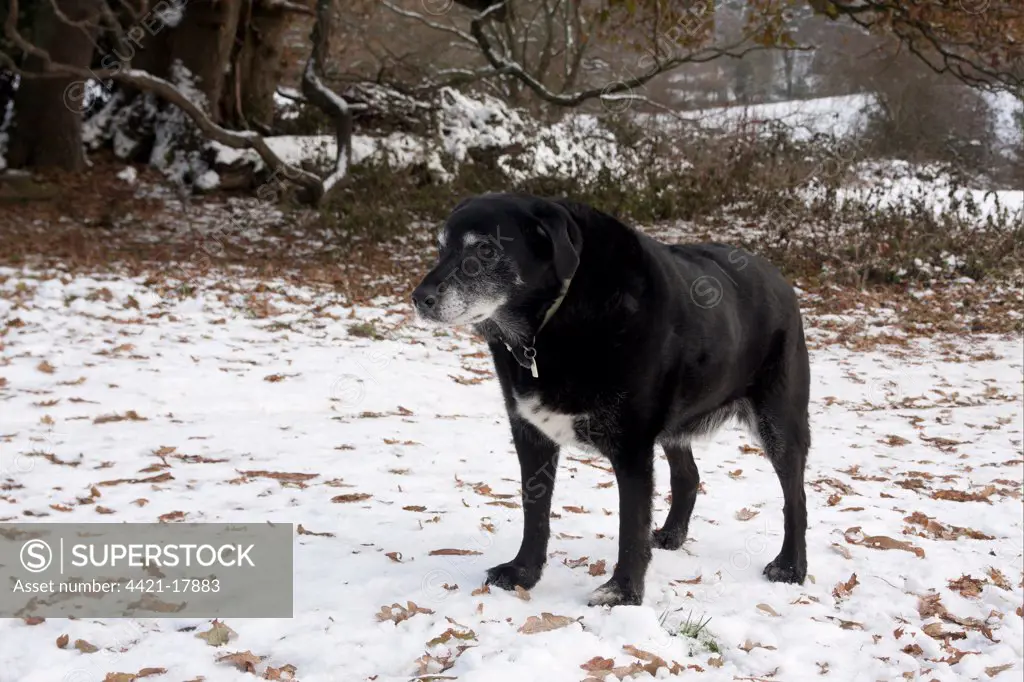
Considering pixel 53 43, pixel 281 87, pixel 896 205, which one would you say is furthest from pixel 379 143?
pixel 896 205

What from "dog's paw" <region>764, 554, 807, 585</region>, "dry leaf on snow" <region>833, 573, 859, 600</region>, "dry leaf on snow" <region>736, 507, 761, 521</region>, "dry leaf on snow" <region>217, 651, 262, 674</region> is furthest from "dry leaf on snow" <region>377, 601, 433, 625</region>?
"dry leaf on snow" <region>736, 507, 761, 521</region>

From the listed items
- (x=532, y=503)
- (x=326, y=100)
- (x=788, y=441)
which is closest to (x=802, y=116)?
(x=326, y=100)

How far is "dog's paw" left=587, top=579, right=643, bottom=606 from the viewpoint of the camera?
3.33 meters

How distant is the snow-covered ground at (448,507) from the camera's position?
2990mm

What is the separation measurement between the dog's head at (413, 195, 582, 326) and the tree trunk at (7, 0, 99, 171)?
11943 millimetres

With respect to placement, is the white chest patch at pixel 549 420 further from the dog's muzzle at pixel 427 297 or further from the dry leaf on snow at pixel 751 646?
the dry leaf on snow at pixel 751 646

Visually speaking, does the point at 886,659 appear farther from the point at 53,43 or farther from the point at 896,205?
the point at 53,43

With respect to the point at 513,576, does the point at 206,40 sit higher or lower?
higher

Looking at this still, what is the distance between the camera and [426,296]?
2980mm

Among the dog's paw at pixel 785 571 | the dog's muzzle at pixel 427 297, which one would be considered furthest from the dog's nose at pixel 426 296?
the dog's paw at pixel 785 571

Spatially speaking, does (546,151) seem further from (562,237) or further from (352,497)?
(562,237)

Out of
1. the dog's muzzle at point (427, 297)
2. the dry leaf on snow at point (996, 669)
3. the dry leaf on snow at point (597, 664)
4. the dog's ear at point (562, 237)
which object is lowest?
the dry leaf on snow at point (996, 669)

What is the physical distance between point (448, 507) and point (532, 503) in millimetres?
1034

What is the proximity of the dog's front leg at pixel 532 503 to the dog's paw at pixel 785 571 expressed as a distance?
107cm
